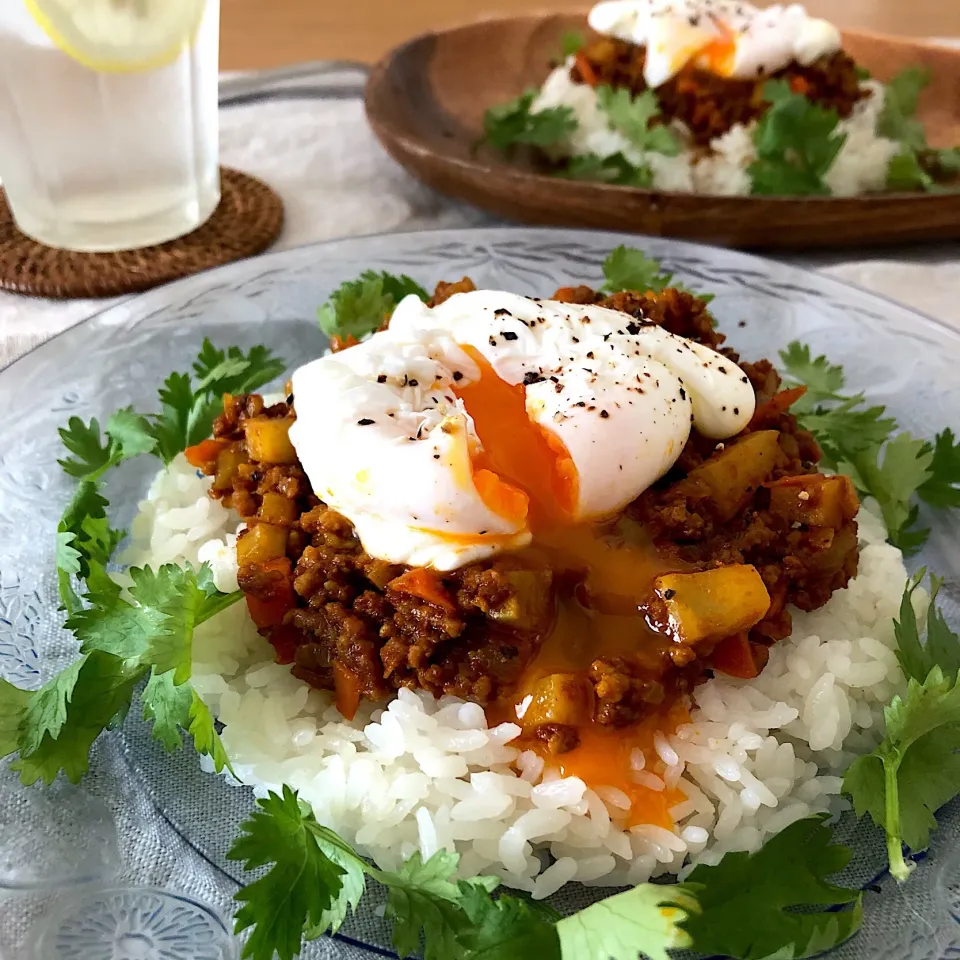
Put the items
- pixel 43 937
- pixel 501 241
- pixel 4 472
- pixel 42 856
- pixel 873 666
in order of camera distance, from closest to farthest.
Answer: pixel 43 937 → pixel 42 856 → pixel 873 666 → pixel 4 472 → pixel 501 241

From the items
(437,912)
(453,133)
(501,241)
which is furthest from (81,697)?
(453,133)

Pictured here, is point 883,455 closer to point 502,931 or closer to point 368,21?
point 502,931

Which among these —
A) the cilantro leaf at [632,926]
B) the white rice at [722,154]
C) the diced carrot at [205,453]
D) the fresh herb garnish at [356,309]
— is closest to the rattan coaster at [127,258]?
the fresh herb garnish at [356,309]

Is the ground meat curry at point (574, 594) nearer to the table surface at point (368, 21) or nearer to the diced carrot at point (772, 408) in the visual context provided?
the diced carrot at point (772, 408)

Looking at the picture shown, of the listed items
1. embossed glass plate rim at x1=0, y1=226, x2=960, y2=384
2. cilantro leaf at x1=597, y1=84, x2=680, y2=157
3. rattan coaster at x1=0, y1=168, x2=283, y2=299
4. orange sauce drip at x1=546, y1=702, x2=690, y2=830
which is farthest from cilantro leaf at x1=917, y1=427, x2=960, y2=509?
rattan coaster at x1=0, y1=168, x2=283, y2=299

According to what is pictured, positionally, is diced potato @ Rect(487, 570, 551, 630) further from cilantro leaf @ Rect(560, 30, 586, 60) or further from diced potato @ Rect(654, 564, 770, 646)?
cilantro leaf @ Rect(560, 30, 586, 60)

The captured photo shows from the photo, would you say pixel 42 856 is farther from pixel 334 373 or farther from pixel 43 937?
pixel 334 373
